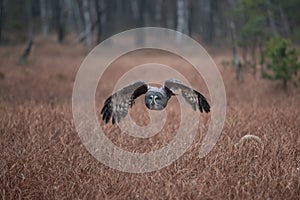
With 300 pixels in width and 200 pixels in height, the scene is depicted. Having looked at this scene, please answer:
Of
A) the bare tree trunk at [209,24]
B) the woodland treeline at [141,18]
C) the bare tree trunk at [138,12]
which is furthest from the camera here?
the bare tree trunk at [138,12]

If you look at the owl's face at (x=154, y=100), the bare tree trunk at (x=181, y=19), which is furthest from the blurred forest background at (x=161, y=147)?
the bare tree trunk at (x=181, y=19)

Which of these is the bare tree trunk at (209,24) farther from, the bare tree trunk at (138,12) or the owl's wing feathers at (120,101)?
the owl's wing feathers at (120,101)

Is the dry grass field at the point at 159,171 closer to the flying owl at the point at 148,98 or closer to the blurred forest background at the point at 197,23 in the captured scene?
the flying owl at the point at 148,98

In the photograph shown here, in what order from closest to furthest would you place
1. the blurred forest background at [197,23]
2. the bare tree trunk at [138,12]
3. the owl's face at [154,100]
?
the owl's face at [154,100], the blurred forest background at [197,23], the bare tree trunk at [138,12]

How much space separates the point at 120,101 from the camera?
16.7 ft

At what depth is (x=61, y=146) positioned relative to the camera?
4824 millimetres

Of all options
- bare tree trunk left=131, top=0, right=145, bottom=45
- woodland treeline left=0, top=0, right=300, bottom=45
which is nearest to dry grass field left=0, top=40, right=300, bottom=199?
woodland treeline left=0, top=0, right=300, bottom=45

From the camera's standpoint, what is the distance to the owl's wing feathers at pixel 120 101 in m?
4.93

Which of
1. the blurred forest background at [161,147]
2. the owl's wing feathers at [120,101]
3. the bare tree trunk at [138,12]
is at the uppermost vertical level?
the owl's wing feathers at [120,101]

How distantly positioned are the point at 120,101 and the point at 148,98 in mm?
417

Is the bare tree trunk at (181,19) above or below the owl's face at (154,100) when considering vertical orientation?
below

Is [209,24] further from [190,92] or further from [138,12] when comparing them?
[190,92]

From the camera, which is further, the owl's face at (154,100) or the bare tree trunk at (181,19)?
the bare tree trunk at (181,19)

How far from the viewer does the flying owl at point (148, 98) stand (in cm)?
488
